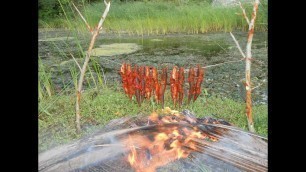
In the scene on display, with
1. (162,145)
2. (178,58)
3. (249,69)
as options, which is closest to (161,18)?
(178,58)

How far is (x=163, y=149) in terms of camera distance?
3.03 meters

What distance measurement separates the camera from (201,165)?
3.00 m

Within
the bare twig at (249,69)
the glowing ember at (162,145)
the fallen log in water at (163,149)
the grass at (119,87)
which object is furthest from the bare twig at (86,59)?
the bare twig at (249,69)

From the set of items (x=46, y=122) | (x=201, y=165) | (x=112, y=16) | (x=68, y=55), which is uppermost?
(x=112, y=16)

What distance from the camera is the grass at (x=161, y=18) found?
334cm

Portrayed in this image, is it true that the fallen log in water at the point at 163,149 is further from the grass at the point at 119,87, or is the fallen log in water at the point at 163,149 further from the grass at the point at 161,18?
the grass at the point at 161,18

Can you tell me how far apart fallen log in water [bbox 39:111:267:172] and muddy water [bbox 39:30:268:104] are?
285 millimetres

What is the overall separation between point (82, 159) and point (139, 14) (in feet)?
3.41

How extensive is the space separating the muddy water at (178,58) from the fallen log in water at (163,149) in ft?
0.93

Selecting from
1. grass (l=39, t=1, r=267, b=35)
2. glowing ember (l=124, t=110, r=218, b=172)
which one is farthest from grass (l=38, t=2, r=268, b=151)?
glowing ember (l=124, t=110, r=218, b=172)

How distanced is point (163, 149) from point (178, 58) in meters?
0.61

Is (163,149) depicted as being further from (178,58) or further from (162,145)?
(178,58)
